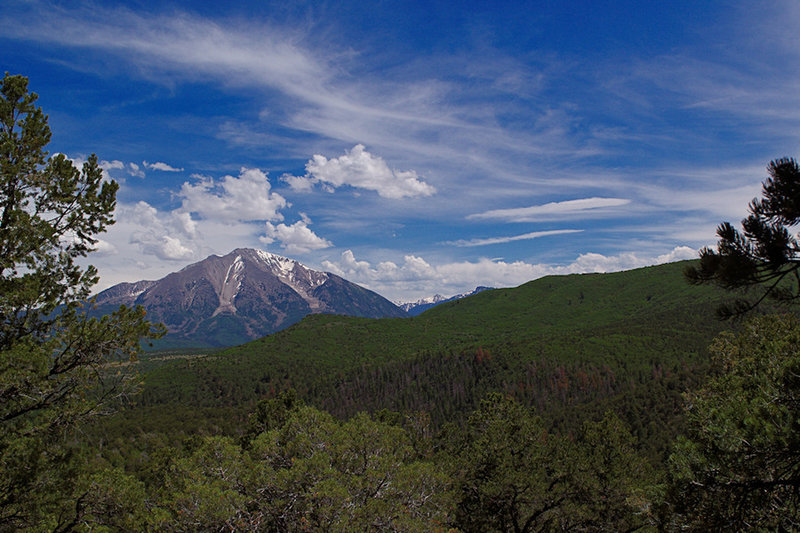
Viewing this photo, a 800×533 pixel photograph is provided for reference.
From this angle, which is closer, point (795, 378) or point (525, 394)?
point (795, 378)

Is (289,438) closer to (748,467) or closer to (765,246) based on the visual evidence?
(748,467)

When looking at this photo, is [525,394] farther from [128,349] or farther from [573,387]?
[128,349]

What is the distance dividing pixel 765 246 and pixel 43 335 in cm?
1524

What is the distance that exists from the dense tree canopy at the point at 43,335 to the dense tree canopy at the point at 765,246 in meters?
12.9

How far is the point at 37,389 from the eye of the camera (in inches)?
360

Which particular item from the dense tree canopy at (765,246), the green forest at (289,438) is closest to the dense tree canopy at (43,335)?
the green forest at (289,438)

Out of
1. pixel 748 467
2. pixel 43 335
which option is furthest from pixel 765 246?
pixel 43 335

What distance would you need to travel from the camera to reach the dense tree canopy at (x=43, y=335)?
920 centimetres

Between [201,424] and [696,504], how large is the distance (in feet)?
371

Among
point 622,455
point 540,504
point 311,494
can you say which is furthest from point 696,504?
point 622,455

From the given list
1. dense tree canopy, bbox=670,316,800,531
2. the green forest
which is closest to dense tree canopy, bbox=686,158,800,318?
the green forest

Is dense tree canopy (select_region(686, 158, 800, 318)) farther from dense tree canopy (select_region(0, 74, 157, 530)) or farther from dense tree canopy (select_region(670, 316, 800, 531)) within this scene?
dense tree canopy (select_region(0, 74, 157, 530))

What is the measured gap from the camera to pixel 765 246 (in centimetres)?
615

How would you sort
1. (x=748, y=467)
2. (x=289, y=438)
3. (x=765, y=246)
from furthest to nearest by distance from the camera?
(x=289, y=438)
(x=748, y=467)
(x=765, y=246)
